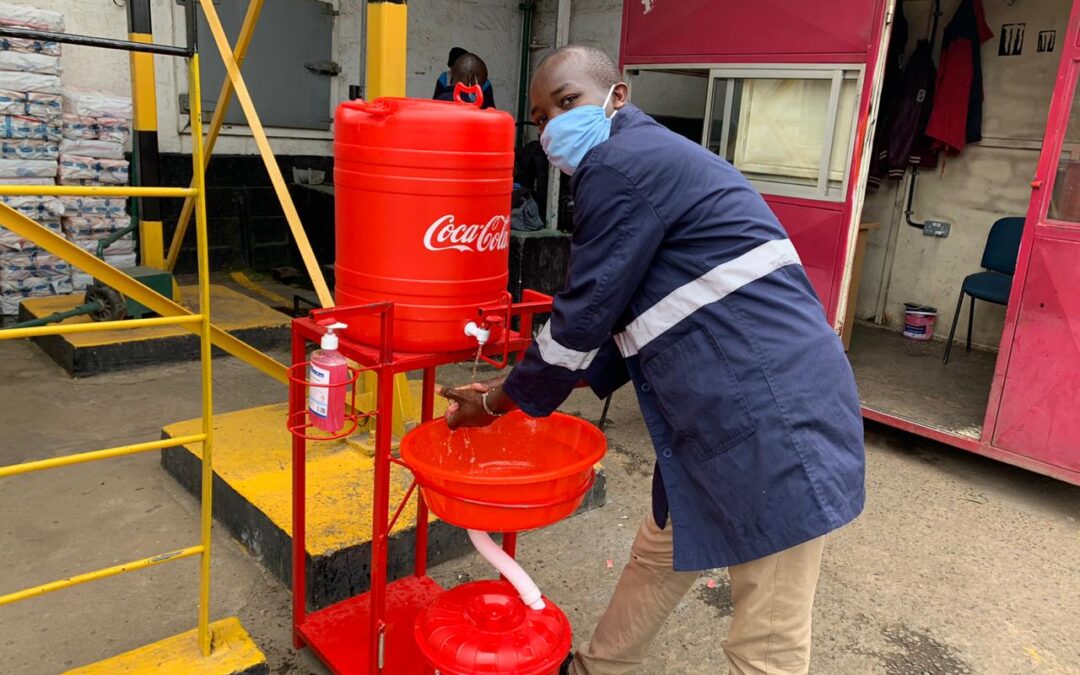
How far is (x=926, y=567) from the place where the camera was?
130 inches

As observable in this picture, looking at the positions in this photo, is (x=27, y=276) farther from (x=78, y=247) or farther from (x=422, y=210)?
(x=422, y=210)

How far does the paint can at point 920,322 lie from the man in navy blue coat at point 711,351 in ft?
16.4

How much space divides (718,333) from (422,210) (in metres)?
0.85

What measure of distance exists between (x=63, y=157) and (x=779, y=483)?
240 inches

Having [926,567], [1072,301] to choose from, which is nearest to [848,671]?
[926,567]

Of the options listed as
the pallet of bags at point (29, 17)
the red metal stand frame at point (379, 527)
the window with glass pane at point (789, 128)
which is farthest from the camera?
the pallet of bags at point (29, 17)

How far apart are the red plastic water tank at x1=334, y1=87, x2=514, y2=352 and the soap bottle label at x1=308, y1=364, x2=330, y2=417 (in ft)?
0.84

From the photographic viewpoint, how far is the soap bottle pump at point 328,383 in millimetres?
1944

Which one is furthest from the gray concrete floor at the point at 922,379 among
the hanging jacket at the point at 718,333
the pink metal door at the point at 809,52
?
the hanging jacket at the point at 718,333

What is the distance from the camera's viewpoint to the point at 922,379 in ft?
17.1

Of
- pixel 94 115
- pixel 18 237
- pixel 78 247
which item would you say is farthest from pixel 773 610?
pixel 94 115

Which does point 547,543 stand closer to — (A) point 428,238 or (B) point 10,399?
(A) point 428,238

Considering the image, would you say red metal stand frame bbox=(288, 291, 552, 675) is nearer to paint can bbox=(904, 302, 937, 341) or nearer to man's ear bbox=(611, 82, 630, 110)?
man's ear bbox=(611, 82, 630, 110)

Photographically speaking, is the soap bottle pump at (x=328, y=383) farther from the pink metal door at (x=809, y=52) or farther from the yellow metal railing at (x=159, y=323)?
the pink metal door at (x=809, y=52)
